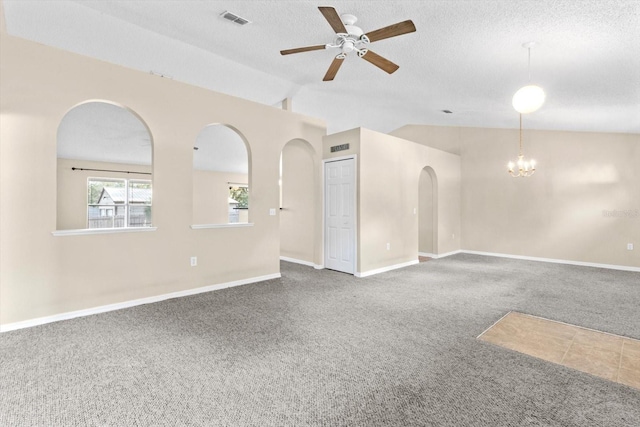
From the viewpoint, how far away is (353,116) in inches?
275

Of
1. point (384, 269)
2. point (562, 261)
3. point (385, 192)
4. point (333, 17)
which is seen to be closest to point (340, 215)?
point (385, 192)

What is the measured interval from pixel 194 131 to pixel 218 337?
2.71 m

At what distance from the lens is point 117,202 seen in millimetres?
8398

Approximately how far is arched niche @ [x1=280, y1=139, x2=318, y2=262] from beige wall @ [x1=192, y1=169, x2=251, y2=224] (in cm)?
331

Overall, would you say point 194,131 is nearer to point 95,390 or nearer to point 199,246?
point 199,246

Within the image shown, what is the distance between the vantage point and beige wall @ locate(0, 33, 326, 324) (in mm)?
3048

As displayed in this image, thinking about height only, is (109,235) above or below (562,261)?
above

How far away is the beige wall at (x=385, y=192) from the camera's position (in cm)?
546

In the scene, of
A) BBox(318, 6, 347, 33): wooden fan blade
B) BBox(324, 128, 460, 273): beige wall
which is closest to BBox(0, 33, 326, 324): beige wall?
BBox(324, 128, 460, 273): beige wall

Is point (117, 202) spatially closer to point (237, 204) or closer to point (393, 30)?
point (237, 204)

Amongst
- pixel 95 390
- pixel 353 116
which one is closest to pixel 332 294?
pixel 95 390

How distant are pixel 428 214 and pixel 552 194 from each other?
8.49 feet

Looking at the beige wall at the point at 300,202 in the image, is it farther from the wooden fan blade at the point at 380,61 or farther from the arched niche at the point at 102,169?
the arched niche at the point at 102,169

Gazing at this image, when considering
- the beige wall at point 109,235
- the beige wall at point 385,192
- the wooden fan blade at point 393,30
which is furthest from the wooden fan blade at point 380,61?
the beige wall at point 109,235
